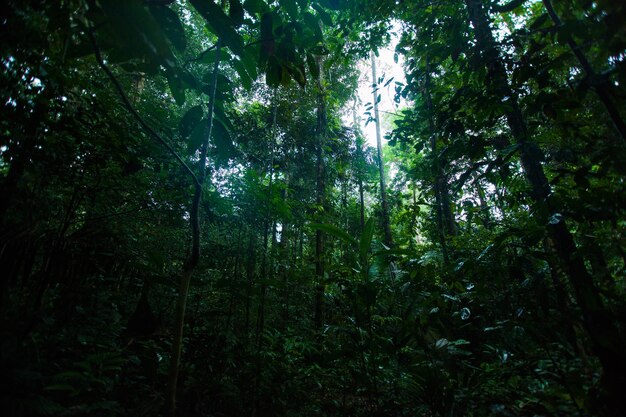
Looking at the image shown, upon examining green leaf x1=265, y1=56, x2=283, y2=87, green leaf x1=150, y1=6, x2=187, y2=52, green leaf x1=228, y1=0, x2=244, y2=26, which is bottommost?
green leaf x1=150, y1=6, x2=187, y2=52

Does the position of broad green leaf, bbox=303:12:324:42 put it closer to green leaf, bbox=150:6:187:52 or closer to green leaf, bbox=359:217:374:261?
green leaf, bbox=150:6:187:52

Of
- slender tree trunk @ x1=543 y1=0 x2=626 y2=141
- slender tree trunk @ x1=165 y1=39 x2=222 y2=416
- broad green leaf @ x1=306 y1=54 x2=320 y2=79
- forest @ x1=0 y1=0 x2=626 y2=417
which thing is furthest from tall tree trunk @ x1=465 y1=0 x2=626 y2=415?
slender tree trunk @ x1=165 y1=39 x2=222 y2=416

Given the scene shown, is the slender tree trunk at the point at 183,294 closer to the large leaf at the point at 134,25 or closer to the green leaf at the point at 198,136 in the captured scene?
the green leaf at the point at 198,136

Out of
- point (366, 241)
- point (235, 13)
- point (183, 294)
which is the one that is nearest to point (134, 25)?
point (235, 13)

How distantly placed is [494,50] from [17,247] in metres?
3.45

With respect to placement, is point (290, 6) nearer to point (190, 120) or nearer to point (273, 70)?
point (273, 70)

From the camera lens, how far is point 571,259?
1.71 metres

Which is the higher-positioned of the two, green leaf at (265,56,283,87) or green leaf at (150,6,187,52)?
green leaf at (265,56,283,87)

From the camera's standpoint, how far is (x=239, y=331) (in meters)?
4.41

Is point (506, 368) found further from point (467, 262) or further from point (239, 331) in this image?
point (239, 331)

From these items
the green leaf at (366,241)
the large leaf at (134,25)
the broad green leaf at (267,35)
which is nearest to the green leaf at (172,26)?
the broad green leaf at (267,35)

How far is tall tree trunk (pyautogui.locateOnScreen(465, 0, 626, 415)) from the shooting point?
1675mm

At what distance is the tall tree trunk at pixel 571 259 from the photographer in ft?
5.49

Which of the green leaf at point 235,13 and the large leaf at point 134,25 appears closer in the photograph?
the large leaf at point 134,25
